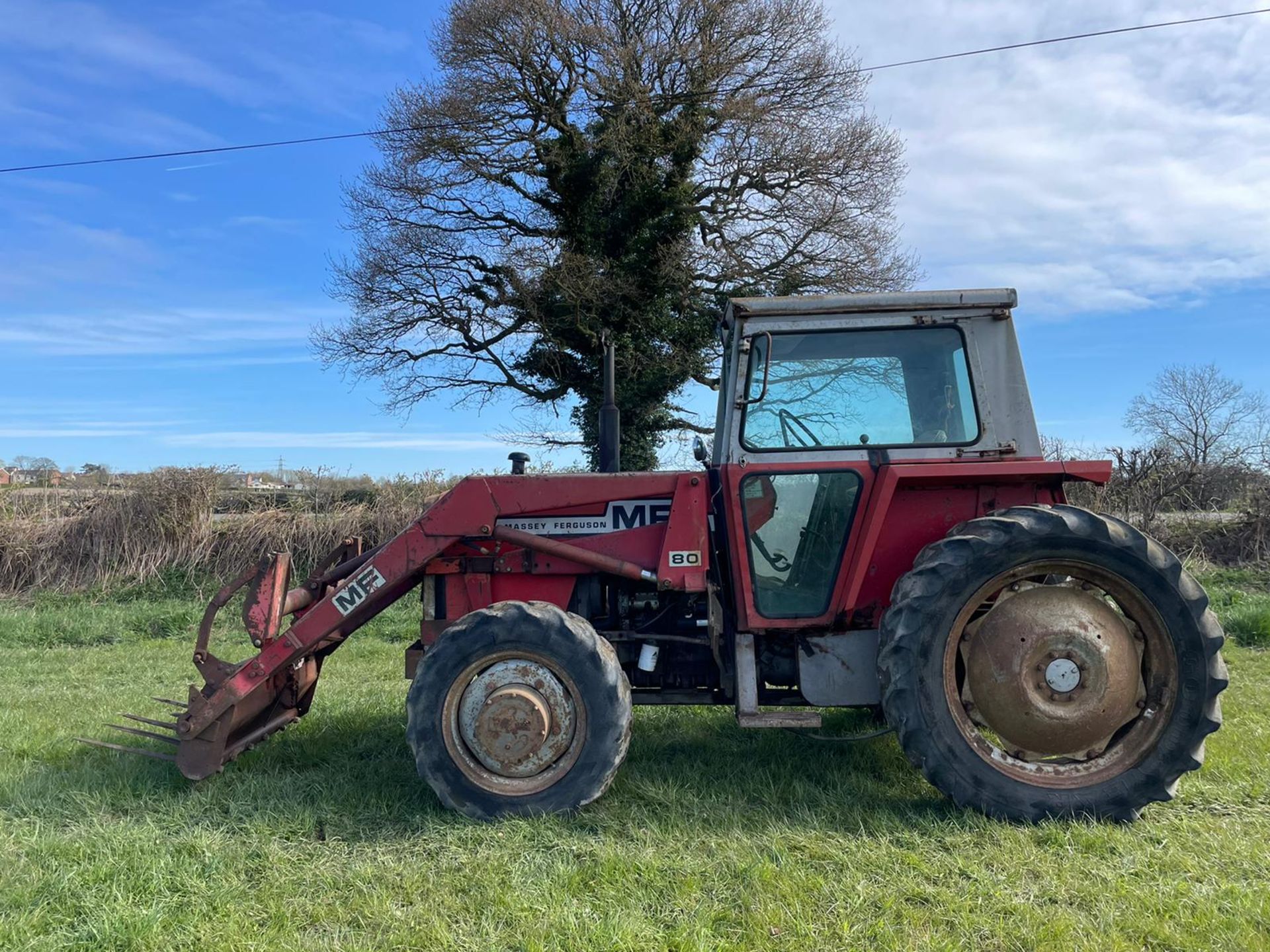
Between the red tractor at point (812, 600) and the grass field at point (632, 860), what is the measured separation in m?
0.26

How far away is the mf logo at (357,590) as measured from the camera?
4.23m

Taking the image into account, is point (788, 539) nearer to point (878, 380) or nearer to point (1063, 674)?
point (878, 380)

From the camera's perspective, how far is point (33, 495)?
13.2m

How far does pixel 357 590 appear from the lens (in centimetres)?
424

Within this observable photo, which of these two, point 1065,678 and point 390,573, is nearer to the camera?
point 1065,678

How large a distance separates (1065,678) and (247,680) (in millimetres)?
3676

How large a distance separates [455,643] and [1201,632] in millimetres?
3161

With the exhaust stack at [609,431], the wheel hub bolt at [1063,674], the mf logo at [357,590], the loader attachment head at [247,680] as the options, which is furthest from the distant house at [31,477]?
the wheel hub bolt at [1063,674]

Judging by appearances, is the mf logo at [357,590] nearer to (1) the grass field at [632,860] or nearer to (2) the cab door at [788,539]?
(1) the grass field at [632,860]

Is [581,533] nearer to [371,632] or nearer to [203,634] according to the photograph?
[203,634]

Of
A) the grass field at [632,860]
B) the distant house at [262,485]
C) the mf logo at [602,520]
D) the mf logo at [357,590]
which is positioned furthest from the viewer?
the distant house at [262,485]

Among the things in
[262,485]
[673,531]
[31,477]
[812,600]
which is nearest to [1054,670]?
[812,600]

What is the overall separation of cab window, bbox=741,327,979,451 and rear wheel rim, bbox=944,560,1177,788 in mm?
856

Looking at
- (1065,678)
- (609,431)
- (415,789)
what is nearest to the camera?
(1065,678)
